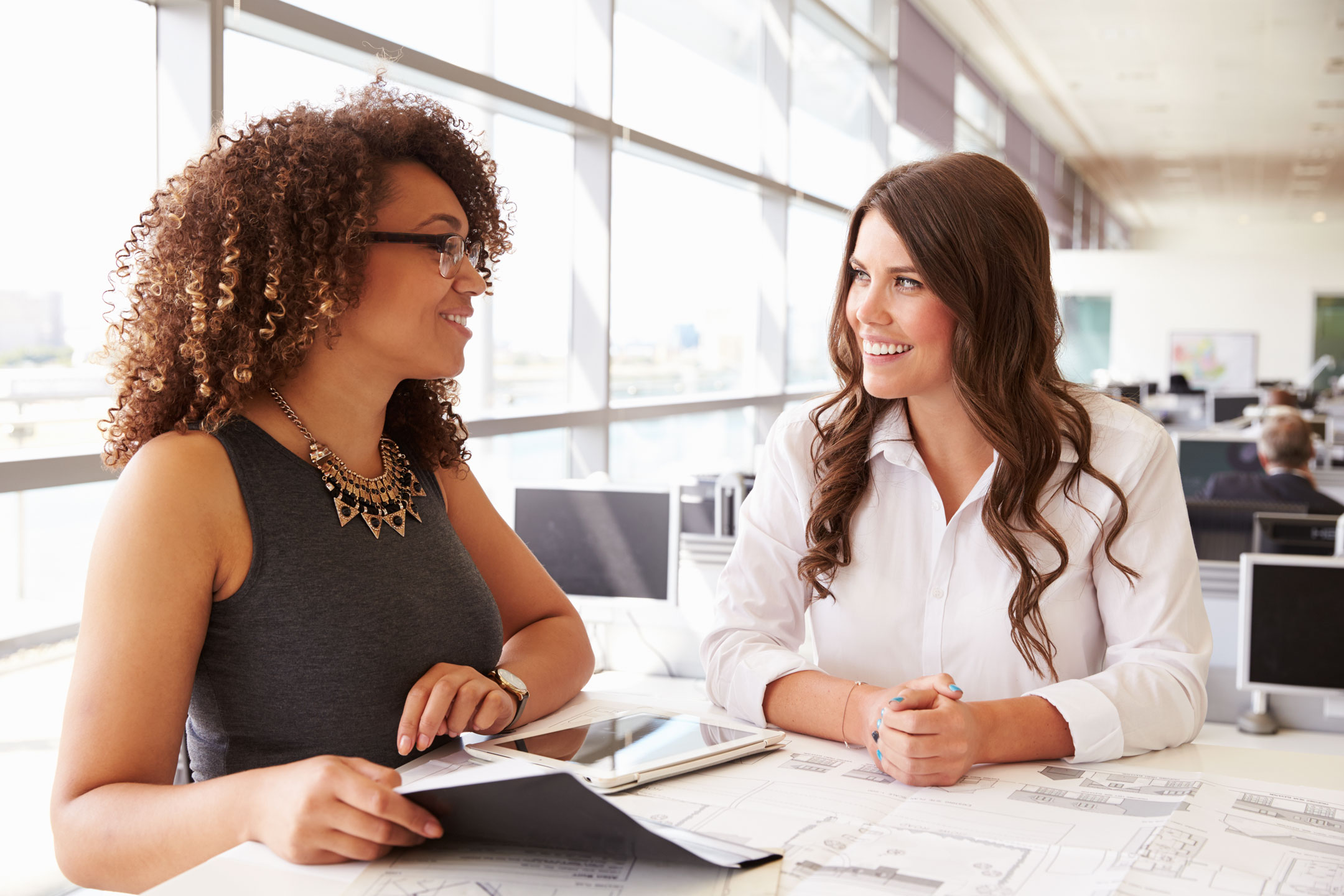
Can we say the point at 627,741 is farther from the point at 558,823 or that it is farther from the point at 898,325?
the point at 898,325

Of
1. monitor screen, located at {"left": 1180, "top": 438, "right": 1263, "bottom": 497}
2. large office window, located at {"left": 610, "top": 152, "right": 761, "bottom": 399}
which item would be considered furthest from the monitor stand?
large office window, located at {"left": 610, "top": 152, "right": 761, "bottom": 399}

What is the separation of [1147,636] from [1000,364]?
40 centimetres

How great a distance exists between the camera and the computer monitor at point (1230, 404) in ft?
28.9

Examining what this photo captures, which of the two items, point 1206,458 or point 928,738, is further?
point 1206,458

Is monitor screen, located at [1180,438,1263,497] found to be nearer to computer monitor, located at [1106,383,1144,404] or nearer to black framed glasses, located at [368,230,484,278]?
computer monitor, located at [1106,383,1144,404]

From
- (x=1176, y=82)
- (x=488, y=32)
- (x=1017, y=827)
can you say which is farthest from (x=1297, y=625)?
(x=1176, y=82)

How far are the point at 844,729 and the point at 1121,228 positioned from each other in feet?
75.6

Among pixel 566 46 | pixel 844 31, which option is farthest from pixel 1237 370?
pixel 566 46

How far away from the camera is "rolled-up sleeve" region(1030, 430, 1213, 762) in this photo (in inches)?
47.5

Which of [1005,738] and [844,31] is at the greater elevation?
[844,31]

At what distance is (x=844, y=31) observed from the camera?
748cm

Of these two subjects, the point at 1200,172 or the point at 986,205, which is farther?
the point at 1200,172

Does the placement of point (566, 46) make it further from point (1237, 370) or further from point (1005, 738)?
point (1237, 370)

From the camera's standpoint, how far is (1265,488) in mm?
4340
